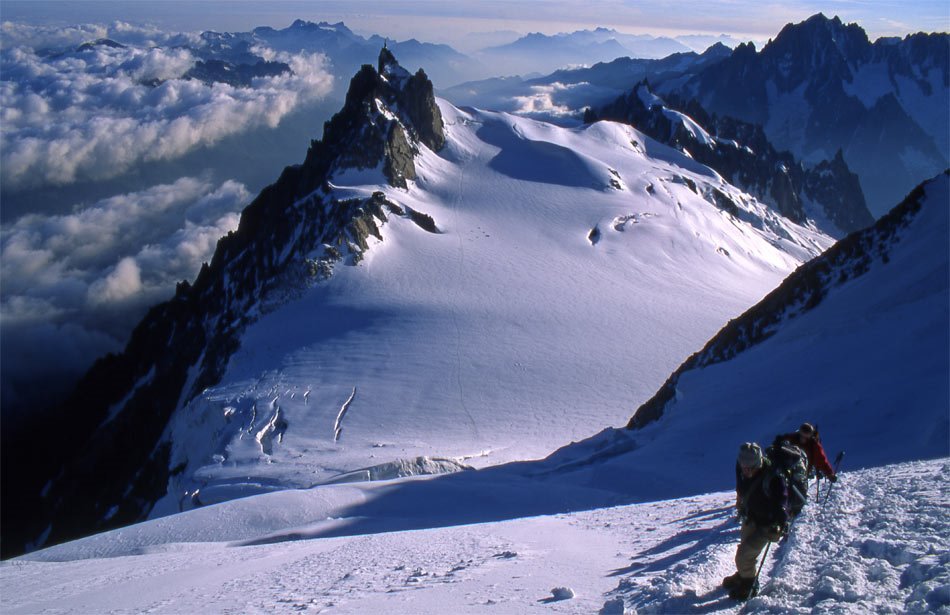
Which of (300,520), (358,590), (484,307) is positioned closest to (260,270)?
(484,307)

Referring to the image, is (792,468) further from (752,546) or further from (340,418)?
(340,418)

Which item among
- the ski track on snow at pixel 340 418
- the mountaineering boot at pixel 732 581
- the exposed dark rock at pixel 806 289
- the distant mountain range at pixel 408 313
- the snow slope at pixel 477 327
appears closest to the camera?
the mountaineering boot at pixel 732 581

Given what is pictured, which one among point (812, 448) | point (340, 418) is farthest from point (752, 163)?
point (812, 448)

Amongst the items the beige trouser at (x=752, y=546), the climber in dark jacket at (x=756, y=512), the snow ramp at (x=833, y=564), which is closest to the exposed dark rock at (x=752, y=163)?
the snow ramp at (x=833, y=564)

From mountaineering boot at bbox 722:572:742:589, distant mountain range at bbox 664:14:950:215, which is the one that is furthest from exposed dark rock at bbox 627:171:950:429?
distant mountain range at bbox 664:14:950:215

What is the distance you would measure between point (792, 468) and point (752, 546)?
33.8 inches

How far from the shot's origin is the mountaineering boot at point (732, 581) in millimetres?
6414

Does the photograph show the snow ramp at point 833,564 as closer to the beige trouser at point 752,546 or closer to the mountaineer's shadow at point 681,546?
the mountaineer's shadow at point 681,546

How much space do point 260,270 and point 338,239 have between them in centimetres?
740

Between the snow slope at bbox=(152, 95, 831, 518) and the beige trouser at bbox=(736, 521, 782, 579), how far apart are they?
19.8 metres

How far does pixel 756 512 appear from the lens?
6379 mm

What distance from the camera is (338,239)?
1799 inches

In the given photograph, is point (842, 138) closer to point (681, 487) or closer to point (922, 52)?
point (922, 52)

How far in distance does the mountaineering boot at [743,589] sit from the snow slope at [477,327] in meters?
19.8
